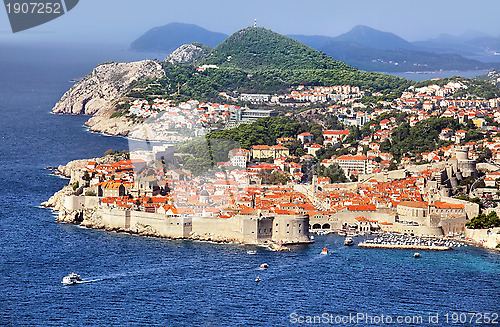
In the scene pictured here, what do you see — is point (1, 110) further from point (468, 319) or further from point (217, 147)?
point (468, 319)

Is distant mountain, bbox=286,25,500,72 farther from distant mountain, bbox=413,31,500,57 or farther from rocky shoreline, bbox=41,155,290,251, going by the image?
rocky shoreline, bbox=41,155,290,251

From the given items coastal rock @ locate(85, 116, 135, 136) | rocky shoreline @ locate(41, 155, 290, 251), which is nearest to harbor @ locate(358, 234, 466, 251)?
rocky shoreline @ locate(41, 155, 290, 251)

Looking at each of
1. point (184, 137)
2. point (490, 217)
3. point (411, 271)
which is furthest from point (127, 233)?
point (184, 137)

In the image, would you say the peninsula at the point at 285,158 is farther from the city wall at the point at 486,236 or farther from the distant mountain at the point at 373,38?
the distant mountain at the point at 373,38

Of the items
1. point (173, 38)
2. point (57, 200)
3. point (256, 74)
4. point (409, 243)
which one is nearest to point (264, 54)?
point (256, 74)

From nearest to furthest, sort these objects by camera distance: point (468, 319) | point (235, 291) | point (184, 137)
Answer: point (468, 319) < point (235, 291) < point (184, 137)
